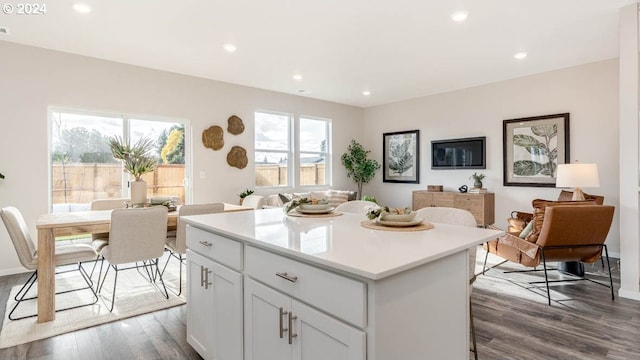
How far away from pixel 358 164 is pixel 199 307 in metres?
5.81

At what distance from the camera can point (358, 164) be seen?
7492 mm

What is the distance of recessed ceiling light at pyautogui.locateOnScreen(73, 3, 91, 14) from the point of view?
307cm

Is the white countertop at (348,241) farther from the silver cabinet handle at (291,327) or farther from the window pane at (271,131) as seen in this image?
the window pane at (271,131)

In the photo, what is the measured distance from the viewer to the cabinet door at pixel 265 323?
1360 mm

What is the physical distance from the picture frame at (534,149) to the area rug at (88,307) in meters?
5.24

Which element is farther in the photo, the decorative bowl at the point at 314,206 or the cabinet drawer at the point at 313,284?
the decorative bowl at the point at 314,206

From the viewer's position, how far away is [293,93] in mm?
6547

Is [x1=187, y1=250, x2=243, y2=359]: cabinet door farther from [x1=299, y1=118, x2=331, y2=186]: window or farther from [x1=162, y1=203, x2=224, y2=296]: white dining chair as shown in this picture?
[x1=299, y1=118, x2=331, y2=186]: window

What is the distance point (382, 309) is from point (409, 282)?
165 millimetres

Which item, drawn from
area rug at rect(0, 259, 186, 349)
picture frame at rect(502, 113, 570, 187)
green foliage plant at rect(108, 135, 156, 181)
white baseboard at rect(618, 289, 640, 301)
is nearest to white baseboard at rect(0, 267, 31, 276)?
area rug at rect(0, 259, 186, 349)

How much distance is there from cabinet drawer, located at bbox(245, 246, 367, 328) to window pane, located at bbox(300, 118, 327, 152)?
217 inches

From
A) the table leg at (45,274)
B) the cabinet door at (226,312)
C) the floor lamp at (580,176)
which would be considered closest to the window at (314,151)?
the floor lamp at (580,176)

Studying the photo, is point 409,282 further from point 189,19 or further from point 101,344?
point 189,19

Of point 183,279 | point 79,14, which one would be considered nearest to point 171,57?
point 79,14
